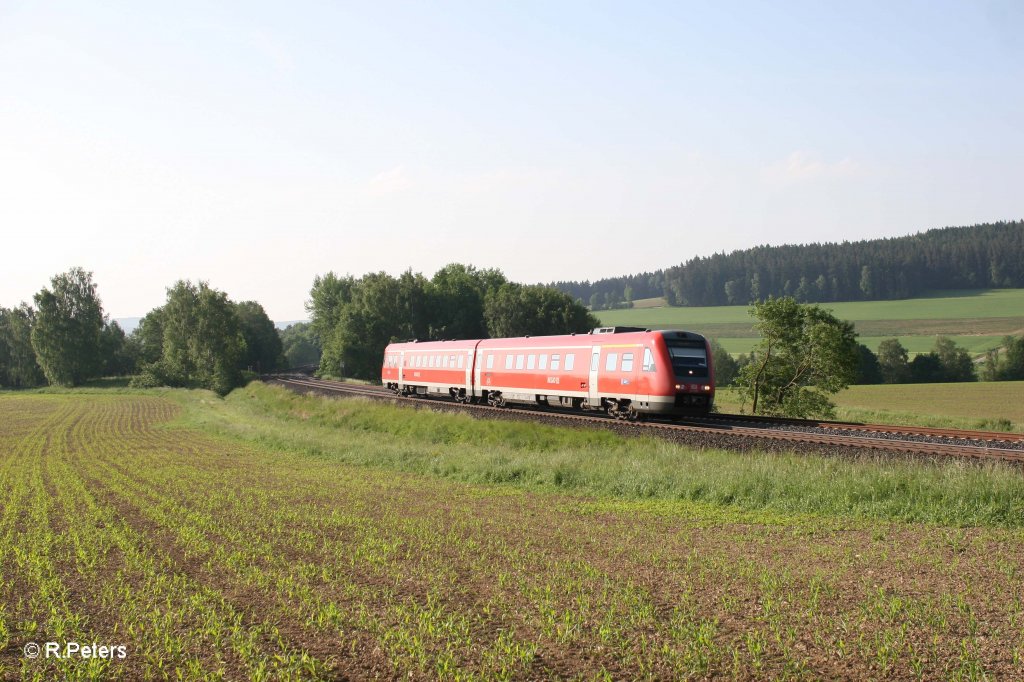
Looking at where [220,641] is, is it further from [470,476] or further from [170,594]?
[470,476]

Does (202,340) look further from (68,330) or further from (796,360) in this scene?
(796,360)

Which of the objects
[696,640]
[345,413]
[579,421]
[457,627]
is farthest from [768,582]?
[345,413]

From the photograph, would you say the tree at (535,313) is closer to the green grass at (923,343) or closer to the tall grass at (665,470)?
the green grass at (923,343)

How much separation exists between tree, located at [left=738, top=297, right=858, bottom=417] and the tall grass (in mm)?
19692

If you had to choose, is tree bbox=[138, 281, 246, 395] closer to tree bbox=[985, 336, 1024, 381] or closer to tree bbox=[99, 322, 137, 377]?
tree bbox=[99, 322, 137, 377]

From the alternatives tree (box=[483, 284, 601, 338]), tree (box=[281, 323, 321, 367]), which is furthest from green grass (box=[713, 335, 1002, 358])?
tree (box=[281, 323, 321, 367])

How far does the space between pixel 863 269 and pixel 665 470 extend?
11617cm

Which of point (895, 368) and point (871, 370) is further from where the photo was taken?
point (895, 368)

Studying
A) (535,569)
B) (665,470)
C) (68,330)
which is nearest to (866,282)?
(68,330)

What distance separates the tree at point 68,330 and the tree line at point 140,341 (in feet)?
0.35

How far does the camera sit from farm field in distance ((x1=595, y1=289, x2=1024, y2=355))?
87250 mm

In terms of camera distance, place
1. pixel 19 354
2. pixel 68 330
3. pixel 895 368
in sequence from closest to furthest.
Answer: pixel 895 368, pixel 68 330, pixel 19 354

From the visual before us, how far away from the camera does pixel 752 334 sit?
104 m

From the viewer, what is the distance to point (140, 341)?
12325cm
